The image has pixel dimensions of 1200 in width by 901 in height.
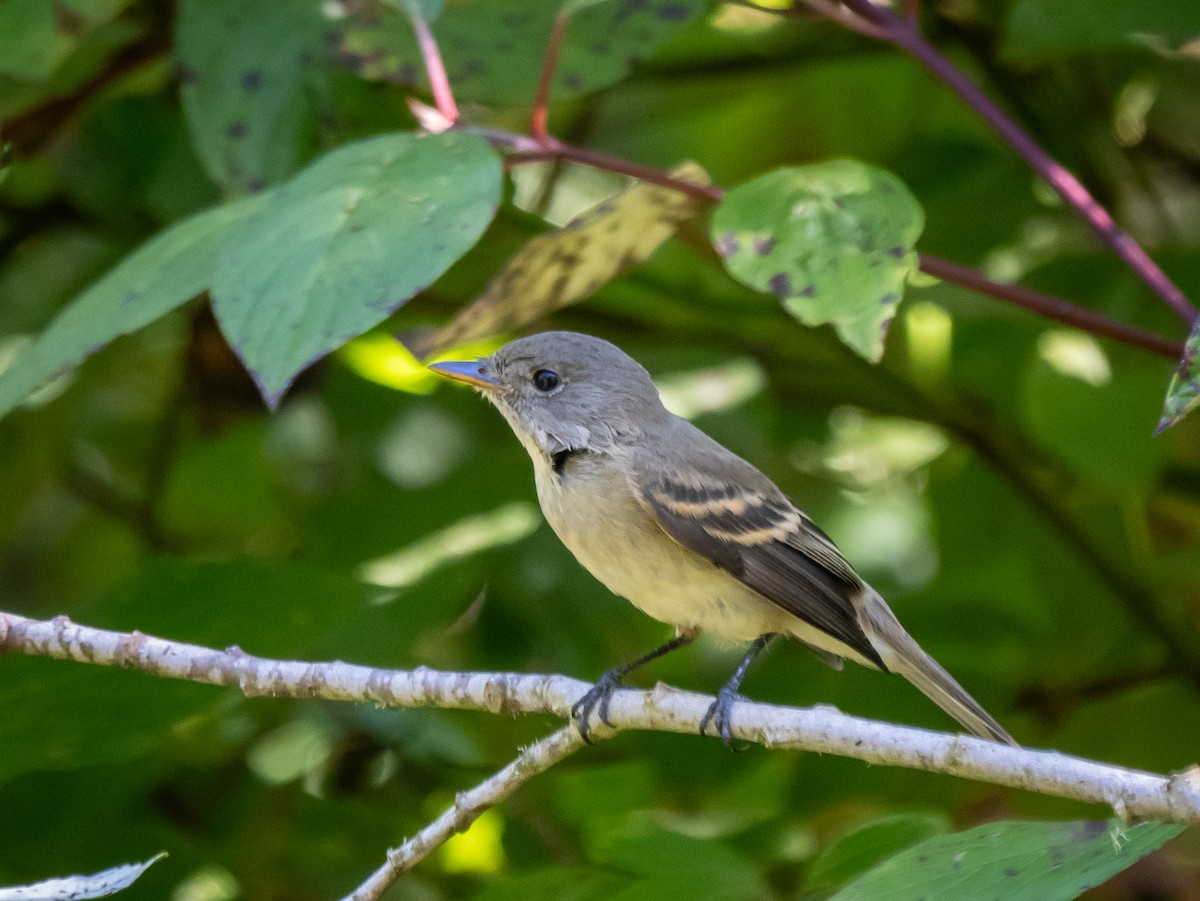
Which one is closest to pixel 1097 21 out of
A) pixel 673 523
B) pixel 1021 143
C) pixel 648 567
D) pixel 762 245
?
pixel 1021 143

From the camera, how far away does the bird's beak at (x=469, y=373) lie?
3.40 metres

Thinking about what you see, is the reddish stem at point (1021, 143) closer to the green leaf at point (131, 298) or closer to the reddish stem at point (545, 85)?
the reddish stem at point (545, 85)

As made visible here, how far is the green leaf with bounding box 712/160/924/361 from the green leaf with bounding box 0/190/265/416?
3.09 feet

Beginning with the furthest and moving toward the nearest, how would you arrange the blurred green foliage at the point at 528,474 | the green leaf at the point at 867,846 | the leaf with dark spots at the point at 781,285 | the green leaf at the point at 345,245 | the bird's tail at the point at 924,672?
1. the bird's tail at the point at 924,672
2. the blurred green foliage at the point at 528,474
3. the green leaf at the point at 867,846
4. the leaf with dark spots at the point at 781,285
5. the green leaf at the point at 345,245

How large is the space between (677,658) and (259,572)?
5.52ft

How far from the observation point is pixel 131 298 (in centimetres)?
244

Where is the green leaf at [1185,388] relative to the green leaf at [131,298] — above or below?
above

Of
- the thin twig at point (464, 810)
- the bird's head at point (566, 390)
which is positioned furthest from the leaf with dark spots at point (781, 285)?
the bird's head at point (566, 390)

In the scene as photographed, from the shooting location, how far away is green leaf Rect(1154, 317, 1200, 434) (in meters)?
1.91

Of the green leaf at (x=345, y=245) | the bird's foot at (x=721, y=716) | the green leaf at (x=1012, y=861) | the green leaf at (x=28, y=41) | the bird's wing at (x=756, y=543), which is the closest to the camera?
the green leaf at (x=1012, y=861)

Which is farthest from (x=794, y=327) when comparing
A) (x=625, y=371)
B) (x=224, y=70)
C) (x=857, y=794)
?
(x=224, y=70)

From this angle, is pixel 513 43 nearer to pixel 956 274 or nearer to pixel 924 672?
pixel 956 274

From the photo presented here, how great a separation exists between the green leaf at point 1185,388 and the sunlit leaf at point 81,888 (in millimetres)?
1561

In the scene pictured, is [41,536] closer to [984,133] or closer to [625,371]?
[625,371]
